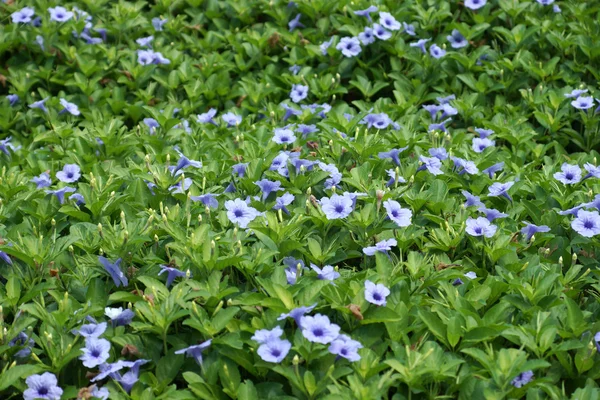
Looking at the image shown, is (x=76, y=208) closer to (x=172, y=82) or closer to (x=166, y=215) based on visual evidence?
(x=166, y=215)

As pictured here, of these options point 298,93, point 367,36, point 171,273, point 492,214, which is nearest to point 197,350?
point 171,273

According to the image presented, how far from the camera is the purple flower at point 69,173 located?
4246 millimetres

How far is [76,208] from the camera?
3.85 m

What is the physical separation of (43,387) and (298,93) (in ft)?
9.71

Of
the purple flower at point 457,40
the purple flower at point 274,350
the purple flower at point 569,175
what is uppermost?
the purple flower at point 274,350

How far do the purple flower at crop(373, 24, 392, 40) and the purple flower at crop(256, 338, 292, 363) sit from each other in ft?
10.8

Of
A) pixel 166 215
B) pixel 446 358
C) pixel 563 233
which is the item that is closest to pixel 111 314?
pixel 166 215

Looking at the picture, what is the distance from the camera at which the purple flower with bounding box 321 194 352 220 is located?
3559 millimetres

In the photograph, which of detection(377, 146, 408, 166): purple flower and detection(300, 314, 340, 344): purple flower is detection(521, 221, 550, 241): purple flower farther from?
detection(300, 314, 340, 344): purple flower

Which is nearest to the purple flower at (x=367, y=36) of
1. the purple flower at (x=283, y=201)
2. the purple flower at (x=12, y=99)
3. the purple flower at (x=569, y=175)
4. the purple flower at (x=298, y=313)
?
the purple flower at (x=569, y=175)

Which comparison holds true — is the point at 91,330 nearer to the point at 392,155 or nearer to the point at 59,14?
the point at 392,155

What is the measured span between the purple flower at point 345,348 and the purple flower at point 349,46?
3.05 metres

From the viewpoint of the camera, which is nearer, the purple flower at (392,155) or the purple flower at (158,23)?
the purple flower at (392,155)

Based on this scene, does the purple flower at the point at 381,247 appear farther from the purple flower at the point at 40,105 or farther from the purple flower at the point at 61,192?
the purple flower at the point at 40,105
